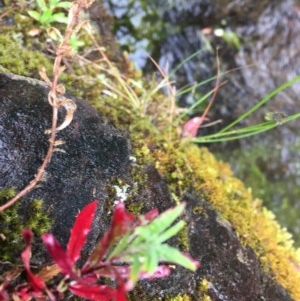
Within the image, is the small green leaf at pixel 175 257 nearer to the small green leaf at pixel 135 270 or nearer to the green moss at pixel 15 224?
the small green leaf at pixel 135 270

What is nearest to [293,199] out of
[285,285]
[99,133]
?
[285,285]

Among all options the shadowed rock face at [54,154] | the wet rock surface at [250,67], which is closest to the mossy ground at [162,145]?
the shadowed rock face at [54,154]

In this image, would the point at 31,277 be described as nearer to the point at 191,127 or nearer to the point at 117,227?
the point at 117,227

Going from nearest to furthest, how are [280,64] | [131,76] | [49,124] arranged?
[49,124], [131,76], [280,64]

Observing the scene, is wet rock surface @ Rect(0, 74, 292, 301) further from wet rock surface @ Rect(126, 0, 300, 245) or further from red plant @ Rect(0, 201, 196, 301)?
wet rock surface @ Rect(126, 0, 300, 245)

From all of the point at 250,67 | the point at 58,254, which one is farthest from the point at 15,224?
the point at 250,67

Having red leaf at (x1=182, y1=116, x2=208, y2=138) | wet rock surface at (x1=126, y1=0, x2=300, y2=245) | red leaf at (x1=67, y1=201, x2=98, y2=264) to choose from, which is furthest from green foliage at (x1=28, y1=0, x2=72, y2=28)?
wet rock surface at (x1=126, y1=0, x2=300, y2=245)

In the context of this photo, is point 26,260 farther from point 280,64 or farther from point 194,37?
point 280,64
